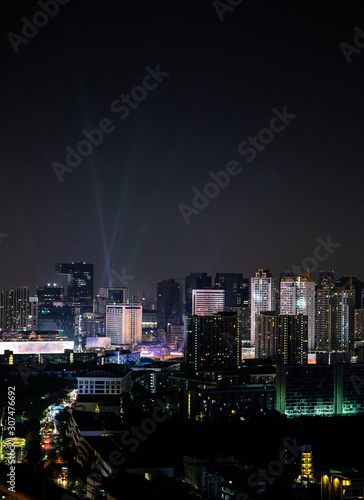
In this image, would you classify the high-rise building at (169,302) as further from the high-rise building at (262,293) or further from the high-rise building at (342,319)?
the high-rise building at (342,319)

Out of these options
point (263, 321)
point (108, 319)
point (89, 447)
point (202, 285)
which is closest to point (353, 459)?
point (89, 447)

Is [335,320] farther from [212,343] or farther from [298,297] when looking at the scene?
[212,343]

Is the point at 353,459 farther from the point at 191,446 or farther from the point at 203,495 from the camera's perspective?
the point at 203,495

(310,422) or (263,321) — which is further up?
(263,321)

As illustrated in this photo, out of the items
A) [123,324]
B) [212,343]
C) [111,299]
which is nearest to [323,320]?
[212,343]

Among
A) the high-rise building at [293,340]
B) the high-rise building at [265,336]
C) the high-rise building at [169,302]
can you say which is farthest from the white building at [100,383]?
the high-rise building at [169,302]

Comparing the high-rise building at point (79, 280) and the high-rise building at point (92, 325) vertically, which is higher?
the high-rise building at point (79, 280)
